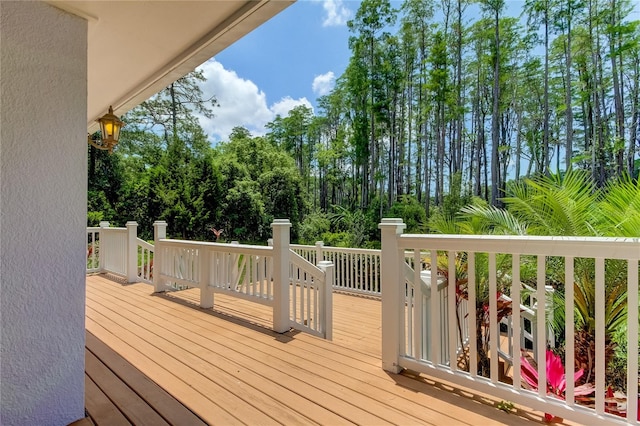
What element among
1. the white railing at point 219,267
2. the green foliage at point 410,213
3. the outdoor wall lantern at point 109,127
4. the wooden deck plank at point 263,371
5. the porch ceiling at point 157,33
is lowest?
the wooden deck plank at point 263,371

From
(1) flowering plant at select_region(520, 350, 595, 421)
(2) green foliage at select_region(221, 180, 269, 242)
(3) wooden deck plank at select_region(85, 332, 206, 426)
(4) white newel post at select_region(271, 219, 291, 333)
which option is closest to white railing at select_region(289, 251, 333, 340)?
(4) white newel post at select_region(271, 219, 291, 333)

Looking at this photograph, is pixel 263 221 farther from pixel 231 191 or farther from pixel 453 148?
pixel 453 148

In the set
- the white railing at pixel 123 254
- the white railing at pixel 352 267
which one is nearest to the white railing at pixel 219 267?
the white railing at pixel 123 254

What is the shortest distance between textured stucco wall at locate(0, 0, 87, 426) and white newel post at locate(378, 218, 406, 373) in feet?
6.11

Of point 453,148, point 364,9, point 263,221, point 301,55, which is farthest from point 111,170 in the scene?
point 453,148

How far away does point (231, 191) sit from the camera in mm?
13016

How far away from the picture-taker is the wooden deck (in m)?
1.72

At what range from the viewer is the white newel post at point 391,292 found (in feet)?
7.20

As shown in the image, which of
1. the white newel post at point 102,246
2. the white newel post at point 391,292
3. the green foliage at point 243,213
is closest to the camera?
the white newel post at point 391,292

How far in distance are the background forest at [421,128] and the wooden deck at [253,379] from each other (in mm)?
8949

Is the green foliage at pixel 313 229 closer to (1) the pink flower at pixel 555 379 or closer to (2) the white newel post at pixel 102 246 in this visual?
(2) the white newel post at pixel 102 246

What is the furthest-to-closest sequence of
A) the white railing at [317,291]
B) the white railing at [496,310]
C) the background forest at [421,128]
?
1. the background forest at [421,128]
2. the white railing at [317,291]
3. the white railing at [496,310]

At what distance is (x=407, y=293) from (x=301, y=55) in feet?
52.2

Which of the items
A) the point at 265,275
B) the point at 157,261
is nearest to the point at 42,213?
the point at 265,275
